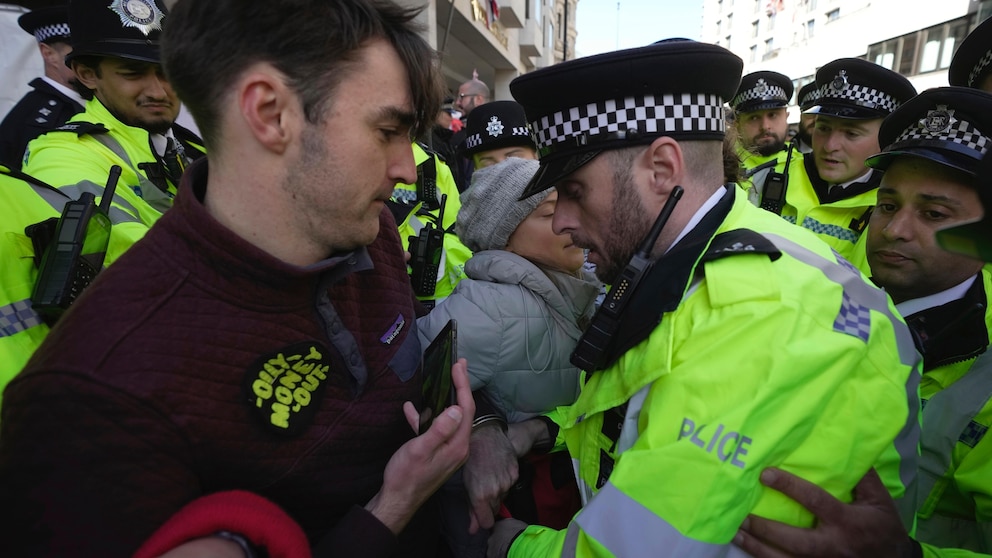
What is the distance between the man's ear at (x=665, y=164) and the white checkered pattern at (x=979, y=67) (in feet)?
6.75

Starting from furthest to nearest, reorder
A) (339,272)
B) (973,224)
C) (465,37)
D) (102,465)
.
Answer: (465,37)
(339,272)
(102,465)
(973,224)

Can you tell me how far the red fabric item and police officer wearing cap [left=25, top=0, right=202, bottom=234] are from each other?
5.57 feet

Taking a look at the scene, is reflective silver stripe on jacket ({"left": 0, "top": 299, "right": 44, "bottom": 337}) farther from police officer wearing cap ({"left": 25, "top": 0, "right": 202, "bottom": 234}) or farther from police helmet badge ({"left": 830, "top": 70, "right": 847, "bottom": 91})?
police helmet badge ({"left": 830, "top": 70, "right": 847, "bottom": 91})

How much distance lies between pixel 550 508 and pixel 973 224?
1491mm

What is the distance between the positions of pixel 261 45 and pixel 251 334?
0.64m

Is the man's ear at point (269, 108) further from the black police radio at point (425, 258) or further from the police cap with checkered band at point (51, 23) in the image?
the police cap with checkered band at point (51, 23)

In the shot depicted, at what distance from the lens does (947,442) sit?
1521 mm

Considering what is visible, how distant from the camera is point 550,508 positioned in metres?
1.82

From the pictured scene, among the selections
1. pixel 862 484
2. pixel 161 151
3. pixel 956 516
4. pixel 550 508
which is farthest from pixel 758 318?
pixel 161 151

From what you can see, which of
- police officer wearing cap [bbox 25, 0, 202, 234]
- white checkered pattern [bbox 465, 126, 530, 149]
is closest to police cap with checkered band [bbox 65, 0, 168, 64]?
police officer wearing cap [bbox 25, 0, 202, 234]

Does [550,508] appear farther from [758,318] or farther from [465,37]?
[465,37]

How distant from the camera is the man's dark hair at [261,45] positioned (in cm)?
110

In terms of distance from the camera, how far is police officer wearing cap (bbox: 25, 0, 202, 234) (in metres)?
2.24

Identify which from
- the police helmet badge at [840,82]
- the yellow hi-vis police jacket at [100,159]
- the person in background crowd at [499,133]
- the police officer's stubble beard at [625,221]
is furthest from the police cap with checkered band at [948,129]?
the yellow hi-vis police jacket at [100,159]
